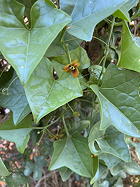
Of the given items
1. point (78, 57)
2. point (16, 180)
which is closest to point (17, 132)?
point (78, 57)

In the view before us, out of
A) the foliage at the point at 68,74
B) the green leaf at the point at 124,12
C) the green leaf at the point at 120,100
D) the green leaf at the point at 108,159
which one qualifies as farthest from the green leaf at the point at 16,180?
the green leaf at the point at 124,12

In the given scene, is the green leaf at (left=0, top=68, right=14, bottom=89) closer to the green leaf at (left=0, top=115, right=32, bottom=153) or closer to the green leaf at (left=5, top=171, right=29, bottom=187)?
the green leaf at (left=0, top=115, right=32, bottom=153)

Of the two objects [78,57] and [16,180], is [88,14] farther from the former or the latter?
[16,180]

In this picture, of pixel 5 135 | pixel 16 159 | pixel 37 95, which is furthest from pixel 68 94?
pixel 16 159

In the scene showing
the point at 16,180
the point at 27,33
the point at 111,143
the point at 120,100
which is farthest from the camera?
the point at 16,180

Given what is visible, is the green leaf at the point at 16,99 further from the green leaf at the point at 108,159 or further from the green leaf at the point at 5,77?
the green leaf at the point at 108,159

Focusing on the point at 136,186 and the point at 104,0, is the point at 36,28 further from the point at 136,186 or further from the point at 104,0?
the point at 136,186
